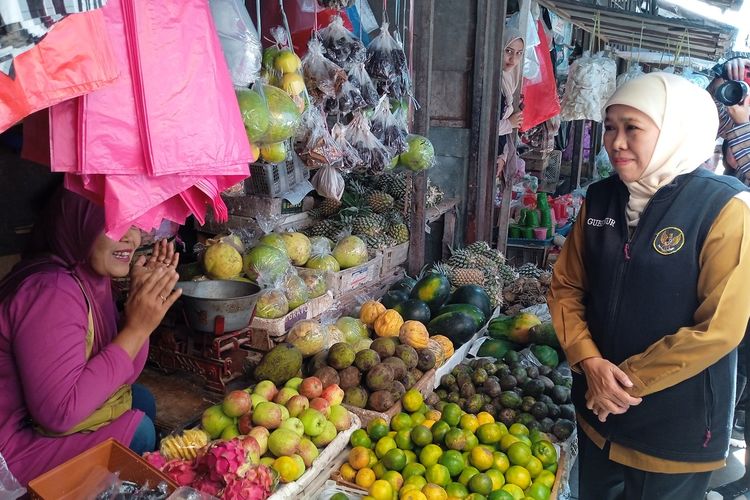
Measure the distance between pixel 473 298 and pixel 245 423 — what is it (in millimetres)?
2177

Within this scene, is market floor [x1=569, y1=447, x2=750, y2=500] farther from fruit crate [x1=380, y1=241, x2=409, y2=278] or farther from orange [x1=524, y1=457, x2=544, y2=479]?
fruit crate [x1=380, y1=241, x2=409, y2=278]

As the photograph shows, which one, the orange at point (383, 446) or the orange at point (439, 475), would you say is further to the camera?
the orange at point (383, 446)

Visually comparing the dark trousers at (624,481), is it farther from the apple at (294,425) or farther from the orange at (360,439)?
the apple at (294,425)

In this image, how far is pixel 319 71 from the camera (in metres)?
2.67

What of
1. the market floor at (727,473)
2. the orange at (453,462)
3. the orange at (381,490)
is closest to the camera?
the orange at (381,490)

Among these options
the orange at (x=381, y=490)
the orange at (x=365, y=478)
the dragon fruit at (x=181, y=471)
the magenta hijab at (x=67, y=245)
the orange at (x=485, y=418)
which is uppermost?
the magenta hijab at (x=67, y=245)

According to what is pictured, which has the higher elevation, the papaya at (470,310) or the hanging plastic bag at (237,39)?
the hanging plastic bag at (237,39)

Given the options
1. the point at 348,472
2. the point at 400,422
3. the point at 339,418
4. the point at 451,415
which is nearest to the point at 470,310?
the point at 451,415

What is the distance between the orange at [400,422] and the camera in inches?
96.2

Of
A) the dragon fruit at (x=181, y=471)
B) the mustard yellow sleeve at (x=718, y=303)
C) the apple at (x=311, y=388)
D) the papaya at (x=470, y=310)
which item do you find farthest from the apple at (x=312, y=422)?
the papaya at (x=470, y=310)

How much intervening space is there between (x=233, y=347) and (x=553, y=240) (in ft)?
16.2

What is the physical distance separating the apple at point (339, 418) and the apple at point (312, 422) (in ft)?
0.34

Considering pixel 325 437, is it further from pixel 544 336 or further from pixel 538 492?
pixel 544 336

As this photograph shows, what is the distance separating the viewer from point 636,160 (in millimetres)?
1804
